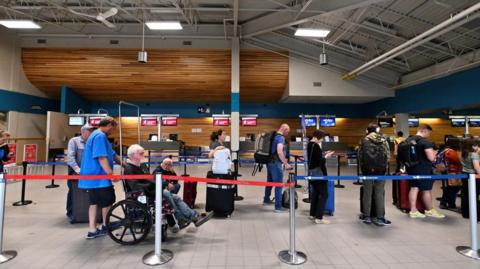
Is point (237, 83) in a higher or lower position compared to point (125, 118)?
higher

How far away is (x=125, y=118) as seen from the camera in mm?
12648

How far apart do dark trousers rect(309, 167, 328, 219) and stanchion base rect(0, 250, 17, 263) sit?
12.3 ft

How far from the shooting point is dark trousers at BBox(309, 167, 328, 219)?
3.69 meters

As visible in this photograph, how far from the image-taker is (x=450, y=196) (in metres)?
4.53

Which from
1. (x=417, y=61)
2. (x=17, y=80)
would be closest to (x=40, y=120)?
(x=17, y=80)

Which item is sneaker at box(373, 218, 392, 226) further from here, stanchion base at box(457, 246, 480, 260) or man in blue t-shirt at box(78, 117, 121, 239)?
man in blue t-shirt at box(78, 117, 121, 239)

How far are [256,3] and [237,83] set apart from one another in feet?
9.41

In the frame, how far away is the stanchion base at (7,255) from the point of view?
2.60m

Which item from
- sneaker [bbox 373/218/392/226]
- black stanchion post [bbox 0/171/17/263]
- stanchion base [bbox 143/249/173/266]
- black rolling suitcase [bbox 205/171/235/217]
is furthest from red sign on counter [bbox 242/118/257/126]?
black stanchion post [bbox 0/171/17/263]

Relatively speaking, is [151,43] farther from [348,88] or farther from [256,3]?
[348,88]

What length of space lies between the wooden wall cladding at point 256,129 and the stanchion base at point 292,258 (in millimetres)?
9984

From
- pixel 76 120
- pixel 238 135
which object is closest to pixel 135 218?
pixel 238 135

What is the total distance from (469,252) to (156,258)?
3426mm

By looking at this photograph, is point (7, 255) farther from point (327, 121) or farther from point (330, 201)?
point (327, 121)
